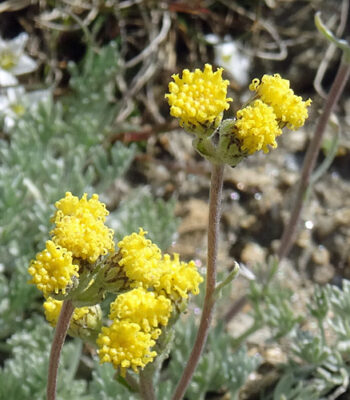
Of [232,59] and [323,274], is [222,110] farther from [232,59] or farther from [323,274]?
[232,59]

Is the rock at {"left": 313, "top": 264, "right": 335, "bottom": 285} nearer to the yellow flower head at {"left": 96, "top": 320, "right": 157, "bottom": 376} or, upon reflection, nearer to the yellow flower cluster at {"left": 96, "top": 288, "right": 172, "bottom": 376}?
the yellow flower cluster at {"left": 96, "top": 288, "right": 172, "bottom": 376}

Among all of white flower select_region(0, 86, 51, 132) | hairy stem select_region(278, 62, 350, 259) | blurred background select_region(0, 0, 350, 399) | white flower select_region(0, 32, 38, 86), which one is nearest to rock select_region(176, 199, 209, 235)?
blurred background select_region(0, 0, 350, 399)

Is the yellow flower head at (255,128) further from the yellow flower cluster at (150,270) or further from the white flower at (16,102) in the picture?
the white flower at (16,102)

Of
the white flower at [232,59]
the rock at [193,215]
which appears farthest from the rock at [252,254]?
the white flower at [232,59]

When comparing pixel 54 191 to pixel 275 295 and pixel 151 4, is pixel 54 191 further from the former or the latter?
pixel 151 4

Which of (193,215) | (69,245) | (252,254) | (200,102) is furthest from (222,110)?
(193,215)
